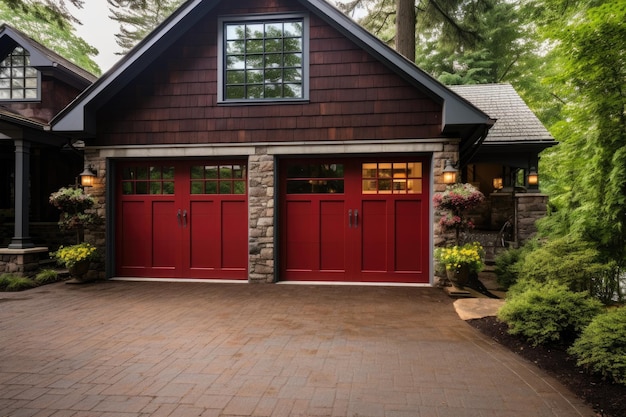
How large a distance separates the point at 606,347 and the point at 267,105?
608 cm

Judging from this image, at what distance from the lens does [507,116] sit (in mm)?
10180

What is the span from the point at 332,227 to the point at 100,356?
4.48 meters

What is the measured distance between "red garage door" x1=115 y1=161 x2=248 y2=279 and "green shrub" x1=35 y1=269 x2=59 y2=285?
1164 mm

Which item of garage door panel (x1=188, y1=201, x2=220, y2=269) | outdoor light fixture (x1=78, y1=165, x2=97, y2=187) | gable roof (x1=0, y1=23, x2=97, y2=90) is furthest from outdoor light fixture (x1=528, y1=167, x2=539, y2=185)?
gable roof (x1=0, y1=23, x2=97, y2=90)

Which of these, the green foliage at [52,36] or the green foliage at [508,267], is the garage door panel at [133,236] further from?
the green foliage at [52,36]

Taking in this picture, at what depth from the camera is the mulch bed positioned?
2.68 meters

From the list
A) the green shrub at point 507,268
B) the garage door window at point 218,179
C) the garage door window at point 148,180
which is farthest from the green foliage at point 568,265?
the garage door window at point 148,180

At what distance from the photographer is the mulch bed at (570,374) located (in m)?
2.68

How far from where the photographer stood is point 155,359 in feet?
11.6

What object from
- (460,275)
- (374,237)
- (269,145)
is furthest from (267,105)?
(460,275)

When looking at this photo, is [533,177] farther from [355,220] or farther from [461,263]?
[355,220]

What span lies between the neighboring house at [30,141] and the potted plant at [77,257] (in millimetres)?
1193

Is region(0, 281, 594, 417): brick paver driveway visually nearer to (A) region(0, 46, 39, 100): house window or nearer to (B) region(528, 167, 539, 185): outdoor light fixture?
(B) region(528, 167, 539, 185): outdoor light fixture

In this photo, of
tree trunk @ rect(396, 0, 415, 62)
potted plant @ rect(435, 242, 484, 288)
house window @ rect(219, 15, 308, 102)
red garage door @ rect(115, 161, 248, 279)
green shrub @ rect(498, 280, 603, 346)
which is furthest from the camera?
tree trunk @ rect(396, 0, 415, 62)
